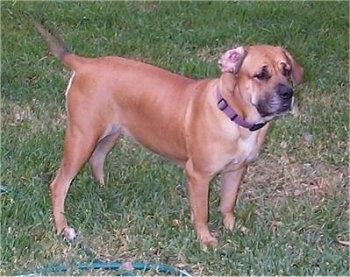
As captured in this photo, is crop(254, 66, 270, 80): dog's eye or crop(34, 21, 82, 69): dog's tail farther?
crop(34, 21, 82, 69): dog's tail

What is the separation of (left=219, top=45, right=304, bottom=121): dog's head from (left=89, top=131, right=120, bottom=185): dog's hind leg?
3.62 feet

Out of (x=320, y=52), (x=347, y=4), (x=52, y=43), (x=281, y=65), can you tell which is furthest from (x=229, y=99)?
(x=347, y=4)

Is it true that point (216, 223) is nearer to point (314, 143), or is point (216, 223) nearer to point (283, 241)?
point (283, 241)

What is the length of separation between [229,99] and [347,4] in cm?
512

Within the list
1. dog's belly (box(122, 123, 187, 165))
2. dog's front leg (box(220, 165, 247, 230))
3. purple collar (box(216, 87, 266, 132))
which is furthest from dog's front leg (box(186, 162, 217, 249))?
purple collar (box(216, 87, 266, 132))

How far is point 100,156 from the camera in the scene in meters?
6.29

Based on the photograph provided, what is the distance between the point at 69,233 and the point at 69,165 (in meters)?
0.43

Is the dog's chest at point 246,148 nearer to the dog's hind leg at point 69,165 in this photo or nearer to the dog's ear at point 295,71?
the dog's ear at point 295,71

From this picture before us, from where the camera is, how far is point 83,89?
18.9 feet

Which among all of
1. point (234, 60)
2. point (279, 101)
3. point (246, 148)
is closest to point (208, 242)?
point (246, 148)

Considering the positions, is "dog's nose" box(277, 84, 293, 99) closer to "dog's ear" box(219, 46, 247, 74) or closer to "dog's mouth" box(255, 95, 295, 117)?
"dog's mouth" box(255, 95, 295, 117)

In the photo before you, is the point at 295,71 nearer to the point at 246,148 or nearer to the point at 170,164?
the point at 246,148

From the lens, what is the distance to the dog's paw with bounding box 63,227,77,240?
222 inches

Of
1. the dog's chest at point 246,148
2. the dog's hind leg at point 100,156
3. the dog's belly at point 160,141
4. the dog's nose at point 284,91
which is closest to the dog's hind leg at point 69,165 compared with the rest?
the dog's belly at point 160,141
